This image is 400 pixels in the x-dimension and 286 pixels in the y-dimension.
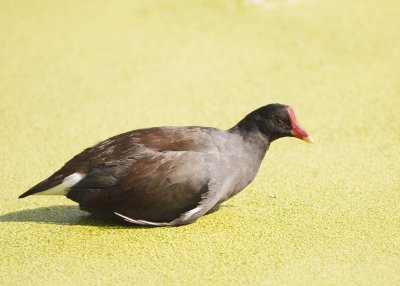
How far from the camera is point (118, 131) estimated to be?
133 inches

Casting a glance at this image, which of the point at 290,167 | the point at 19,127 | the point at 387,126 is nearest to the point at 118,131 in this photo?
the point at 19,127

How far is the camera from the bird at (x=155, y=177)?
233 centimetres

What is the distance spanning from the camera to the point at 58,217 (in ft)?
8.27

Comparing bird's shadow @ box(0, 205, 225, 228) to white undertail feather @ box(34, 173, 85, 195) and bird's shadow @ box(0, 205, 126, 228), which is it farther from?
white undertail feather @ box(34, 173, 85, 195)

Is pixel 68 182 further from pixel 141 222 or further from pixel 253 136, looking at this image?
pixel 253 136

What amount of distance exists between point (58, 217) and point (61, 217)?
1 cm

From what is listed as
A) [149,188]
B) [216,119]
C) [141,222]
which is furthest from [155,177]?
[216,119]

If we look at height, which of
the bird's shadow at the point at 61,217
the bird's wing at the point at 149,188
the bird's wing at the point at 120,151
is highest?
the bird's wing at the point at 120,151

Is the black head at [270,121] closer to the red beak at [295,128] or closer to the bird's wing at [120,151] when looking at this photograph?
the red beak at [295,128]

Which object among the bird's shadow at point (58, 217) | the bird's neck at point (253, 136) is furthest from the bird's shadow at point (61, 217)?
the bird's neck at point (253, 136)

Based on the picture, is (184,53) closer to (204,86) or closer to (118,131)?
(204,86)

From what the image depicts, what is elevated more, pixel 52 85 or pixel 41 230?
pixel 52 85

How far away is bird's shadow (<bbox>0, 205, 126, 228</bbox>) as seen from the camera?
2.46 metres

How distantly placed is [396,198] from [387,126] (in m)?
0.76
